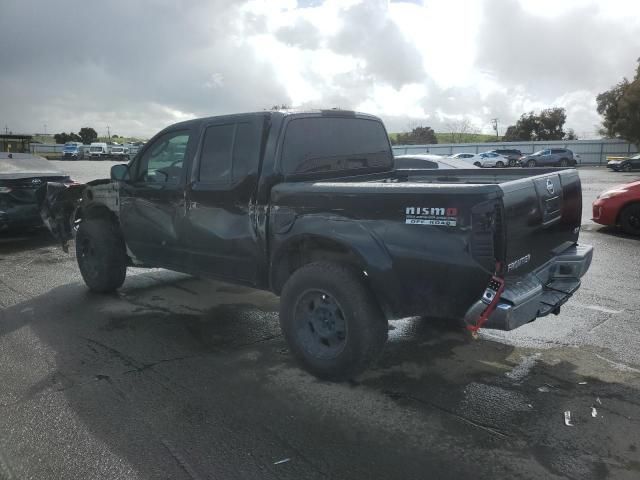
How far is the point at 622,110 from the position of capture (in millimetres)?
49938

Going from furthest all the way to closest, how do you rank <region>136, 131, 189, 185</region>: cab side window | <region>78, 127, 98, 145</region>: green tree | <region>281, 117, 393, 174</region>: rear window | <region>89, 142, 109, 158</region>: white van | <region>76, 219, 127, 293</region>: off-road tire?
<region>78, 127, 98, 145</region>: green tree, <region>89, 142, 109, 158</region>: white van, <region>76, 219, 127, 293</region>: off-road tire, <region>136, 131, 189, 185</region>: cab side window, <region>281, 117, 393, 174</region>: rear window

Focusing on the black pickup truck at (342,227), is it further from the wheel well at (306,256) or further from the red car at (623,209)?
the red car at (623,209)

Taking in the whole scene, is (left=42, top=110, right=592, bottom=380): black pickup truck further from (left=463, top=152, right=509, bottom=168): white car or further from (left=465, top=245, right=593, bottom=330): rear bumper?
(left=463, top=152, right=509, bottom=168): white car

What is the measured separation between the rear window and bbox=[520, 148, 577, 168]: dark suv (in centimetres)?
4175

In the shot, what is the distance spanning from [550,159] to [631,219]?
3740 cm

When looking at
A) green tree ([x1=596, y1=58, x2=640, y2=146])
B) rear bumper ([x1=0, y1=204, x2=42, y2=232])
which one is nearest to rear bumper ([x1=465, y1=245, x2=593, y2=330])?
rear bumper ([x1=0, y1=204, x2=42, y2=232])

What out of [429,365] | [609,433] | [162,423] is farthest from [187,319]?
[609,433]

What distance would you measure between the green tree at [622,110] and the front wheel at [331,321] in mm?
54552

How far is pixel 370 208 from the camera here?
142 inches

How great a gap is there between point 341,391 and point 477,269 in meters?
1.38

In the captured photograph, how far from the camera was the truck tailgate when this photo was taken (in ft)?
10.9

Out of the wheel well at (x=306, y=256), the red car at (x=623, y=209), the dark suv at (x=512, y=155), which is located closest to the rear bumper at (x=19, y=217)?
the wheel well at (x=306, y=256)

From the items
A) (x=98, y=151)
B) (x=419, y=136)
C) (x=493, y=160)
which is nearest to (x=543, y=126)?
(x=419, y=136)

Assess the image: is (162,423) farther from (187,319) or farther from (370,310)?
(187,319)
